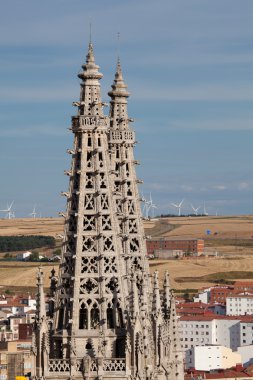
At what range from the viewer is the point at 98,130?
38844 millimetres

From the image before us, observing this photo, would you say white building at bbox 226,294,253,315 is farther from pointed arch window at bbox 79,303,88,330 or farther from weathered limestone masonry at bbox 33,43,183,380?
pointed arch window at bbox 79,303,88,330

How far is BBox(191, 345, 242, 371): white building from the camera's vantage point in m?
145

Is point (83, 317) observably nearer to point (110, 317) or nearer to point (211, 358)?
point (110, 317)

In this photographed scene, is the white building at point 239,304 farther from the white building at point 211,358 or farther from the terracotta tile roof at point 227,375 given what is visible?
the terracotta tile roof at point 227,375

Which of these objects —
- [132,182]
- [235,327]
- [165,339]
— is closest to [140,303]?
[165,339]

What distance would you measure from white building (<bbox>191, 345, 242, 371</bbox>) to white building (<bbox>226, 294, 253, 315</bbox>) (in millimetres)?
39292

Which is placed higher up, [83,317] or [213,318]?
[213,318]

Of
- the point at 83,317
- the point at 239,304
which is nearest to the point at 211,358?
the point at 239,304

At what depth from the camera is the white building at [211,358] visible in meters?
145

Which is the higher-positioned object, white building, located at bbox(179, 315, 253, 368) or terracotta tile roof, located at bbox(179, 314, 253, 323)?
terracotta tile roof, located at bbox(179, 314, 253, 323)

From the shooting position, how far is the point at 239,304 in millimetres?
193250

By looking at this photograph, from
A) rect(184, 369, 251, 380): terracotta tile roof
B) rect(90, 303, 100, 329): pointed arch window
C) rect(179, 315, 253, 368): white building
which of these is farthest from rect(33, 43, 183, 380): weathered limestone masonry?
rect(179, 315, 253, 368): white building

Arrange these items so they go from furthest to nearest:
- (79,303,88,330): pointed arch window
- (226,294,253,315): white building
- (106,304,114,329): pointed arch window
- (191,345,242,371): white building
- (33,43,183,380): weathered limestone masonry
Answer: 1. (226,294,253,315): white building
2. (191,345,242,371): white building
3. (106,304,114,329): pointed arch window
4. (79,303,88,330): pointed arch window
5. (33,43,183,380): weathered limestone masonry

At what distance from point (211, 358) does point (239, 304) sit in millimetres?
46639
